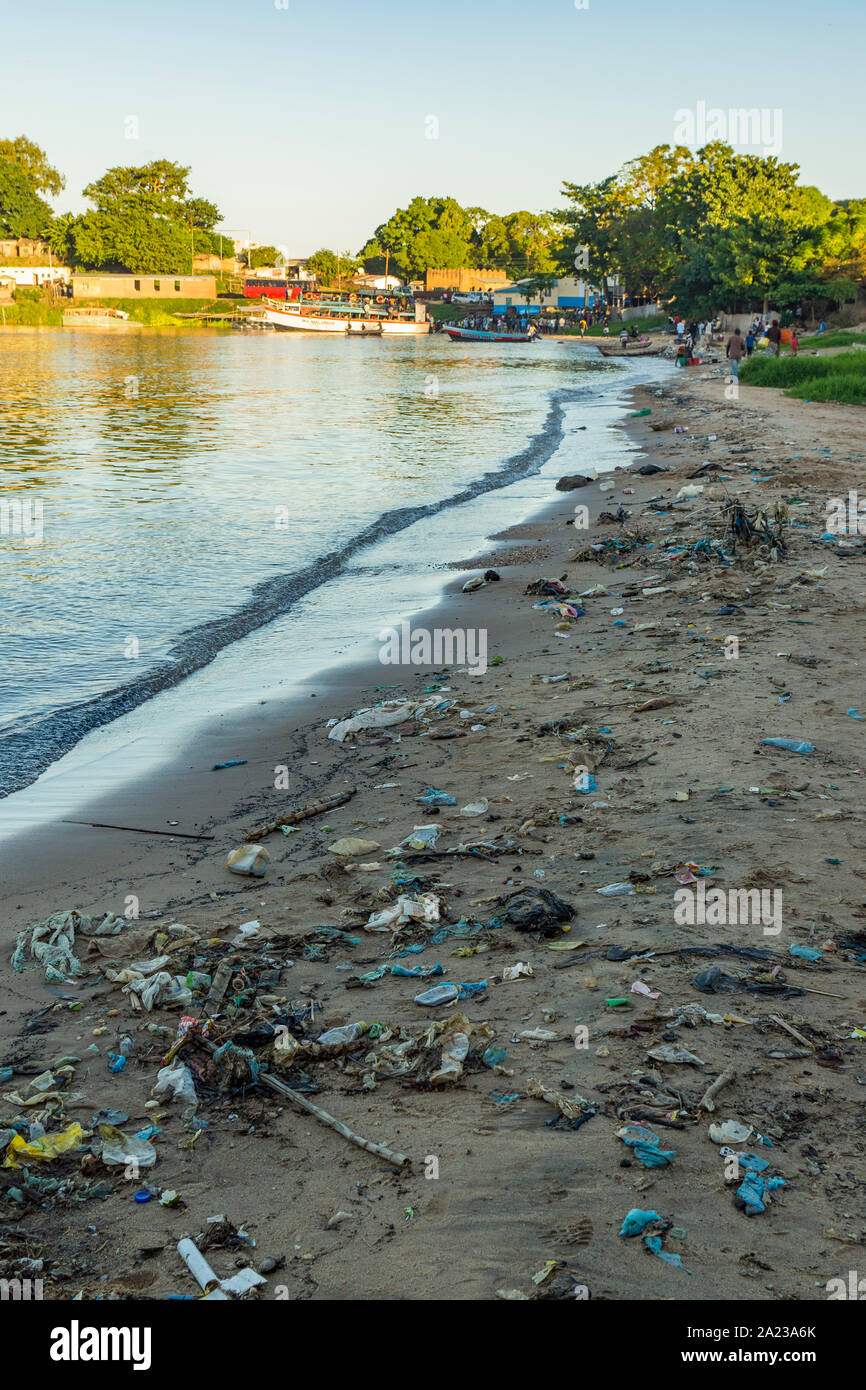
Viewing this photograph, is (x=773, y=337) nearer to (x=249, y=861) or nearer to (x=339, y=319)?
(x=249, y=861)

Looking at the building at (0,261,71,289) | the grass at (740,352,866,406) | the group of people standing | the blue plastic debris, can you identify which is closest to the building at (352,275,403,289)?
the building at (0,261,71,289)

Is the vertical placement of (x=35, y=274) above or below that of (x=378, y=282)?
below

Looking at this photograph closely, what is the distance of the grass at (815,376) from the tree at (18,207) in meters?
105

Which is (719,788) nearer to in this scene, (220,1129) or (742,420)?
(220,1129)

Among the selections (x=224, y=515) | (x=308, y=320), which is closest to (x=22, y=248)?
(x=308, y=320)

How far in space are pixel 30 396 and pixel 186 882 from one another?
128ft

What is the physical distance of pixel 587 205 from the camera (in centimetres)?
10056

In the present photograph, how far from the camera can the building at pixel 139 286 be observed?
372 ft

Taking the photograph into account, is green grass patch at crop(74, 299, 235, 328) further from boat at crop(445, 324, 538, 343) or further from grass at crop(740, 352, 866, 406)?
grass at crop(740, 352, 866, 406)

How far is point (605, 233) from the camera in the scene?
98562 mm

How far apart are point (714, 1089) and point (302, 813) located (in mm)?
3405

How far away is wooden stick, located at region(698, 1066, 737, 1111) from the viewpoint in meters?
3.37

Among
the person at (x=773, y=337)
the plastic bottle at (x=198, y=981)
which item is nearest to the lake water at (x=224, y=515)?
the plastic bottle at (x=198, y=981)
